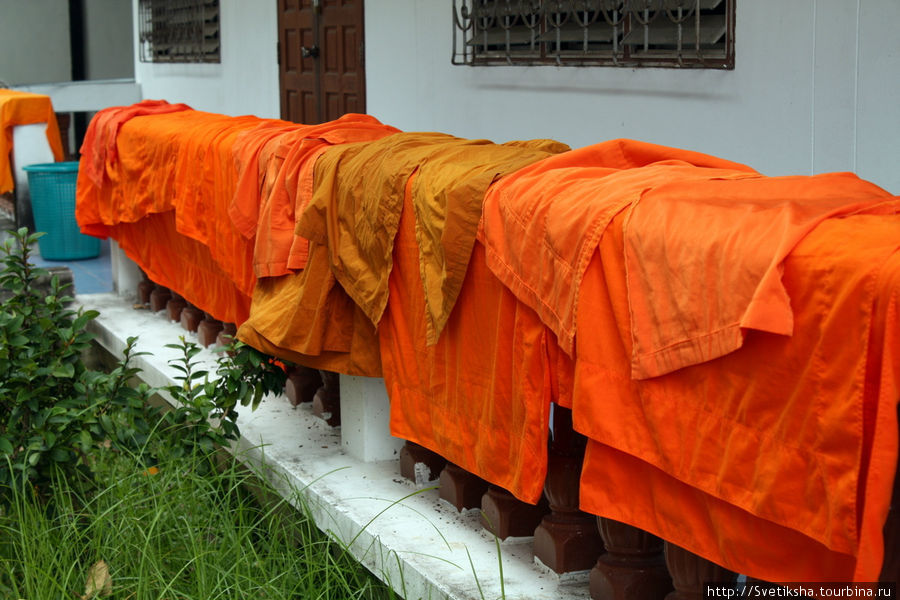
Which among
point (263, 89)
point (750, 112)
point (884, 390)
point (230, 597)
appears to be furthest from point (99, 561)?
point (263, 89)

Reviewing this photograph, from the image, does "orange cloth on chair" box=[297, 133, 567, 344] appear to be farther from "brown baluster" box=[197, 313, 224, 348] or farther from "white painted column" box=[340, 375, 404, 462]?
"brown baluster" box=[197, 313, 224, 348]

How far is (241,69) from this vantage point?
9461mm

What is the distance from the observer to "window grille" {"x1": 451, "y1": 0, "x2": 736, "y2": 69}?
433 cm

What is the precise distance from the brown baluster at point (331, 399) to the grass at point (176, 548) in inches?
12.8

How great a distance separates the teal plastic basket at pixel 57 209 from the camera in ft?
26.5

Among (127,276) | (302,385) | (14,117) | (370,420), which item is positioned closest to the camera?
(370,420)

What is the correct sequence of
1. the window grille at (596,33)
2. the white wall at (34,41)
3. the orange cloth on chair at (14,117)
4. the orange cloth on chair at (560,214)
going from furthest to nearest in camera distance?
1. the white wall at (34,41)
2. the orange cloth on chair at (14,117)
3. the window grille at (596,33)
4. the orange cloth on chair at (560,214)

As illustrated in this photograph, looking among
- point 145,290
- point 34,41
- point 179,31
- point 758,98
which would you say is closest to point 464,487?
point 758,98

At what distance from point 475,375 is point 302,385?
1.39 meters

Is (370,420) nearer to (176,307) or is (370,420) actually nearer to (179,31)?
(176,307)

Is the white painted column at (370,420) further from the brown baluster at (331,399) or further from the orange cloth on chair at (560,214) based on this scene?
the orange cloth on chair at (560,214)

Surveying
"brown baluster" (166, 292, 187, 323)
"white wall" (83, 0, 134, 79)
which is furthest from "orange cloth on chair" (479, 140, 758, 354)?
"white wall" (83, 0, 134, 79)

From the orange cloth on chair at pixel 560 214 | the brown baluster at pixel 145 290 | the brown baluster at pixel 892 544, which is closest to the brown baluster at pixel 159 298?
the brown baluster at pixel 145 290

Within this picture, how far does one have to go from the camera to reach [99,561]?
2.66 m
